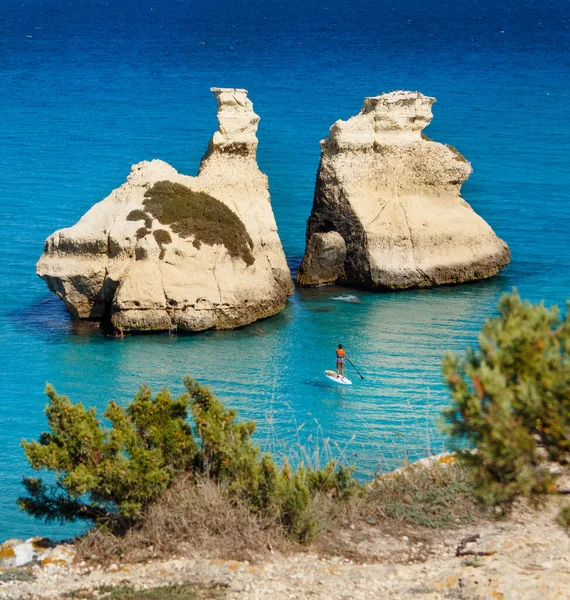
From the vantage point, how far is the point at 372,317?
35.6 m

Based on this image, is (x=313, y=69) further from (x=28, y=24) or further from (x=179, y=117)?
(x=28, y=24)

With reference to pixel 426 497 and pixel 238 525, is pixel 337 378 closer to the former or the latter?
pixel 426 497

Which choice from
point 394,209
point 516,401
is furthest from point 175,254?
point 516,401

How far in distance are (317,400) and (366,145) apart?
1292 centimetres

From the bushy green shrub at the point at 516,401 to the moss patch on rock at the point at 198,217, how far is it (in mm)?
23519

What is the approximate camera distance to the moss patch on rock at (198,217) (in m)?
34.5

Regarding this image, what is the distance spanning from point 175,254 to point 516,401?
77.5 feet

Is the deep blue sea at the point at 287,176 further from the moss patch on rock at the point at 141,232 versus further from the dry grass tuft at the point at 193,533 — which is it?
the moss patch on rock at the point at 141,232

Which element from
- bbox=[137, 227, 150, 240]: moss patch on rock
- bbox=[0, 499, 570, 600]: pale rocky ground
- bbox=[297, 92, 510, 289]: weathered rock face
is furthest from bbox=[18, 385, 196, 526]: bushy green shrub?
bbox=[297, 92, 510, 289]: weathered rock face

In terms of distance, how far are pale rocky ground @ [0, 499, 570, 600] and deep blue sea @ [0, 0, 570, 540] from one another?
8.11ft

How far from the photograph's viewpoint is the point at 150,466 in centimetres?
1571

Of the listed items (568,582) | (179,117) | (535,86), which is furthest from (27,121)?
(568,582)

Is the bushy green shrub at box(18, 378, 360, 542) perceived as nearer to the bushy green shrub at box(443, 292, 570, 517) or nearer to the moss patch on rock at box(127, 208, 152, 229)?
the bushy green shrub at box(443, 292, 570, 517)

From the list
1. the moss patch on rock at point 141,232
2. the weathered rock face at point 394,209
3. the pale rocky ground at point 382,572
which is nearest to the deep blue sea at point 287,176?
the weathered rock face at point 394,209
